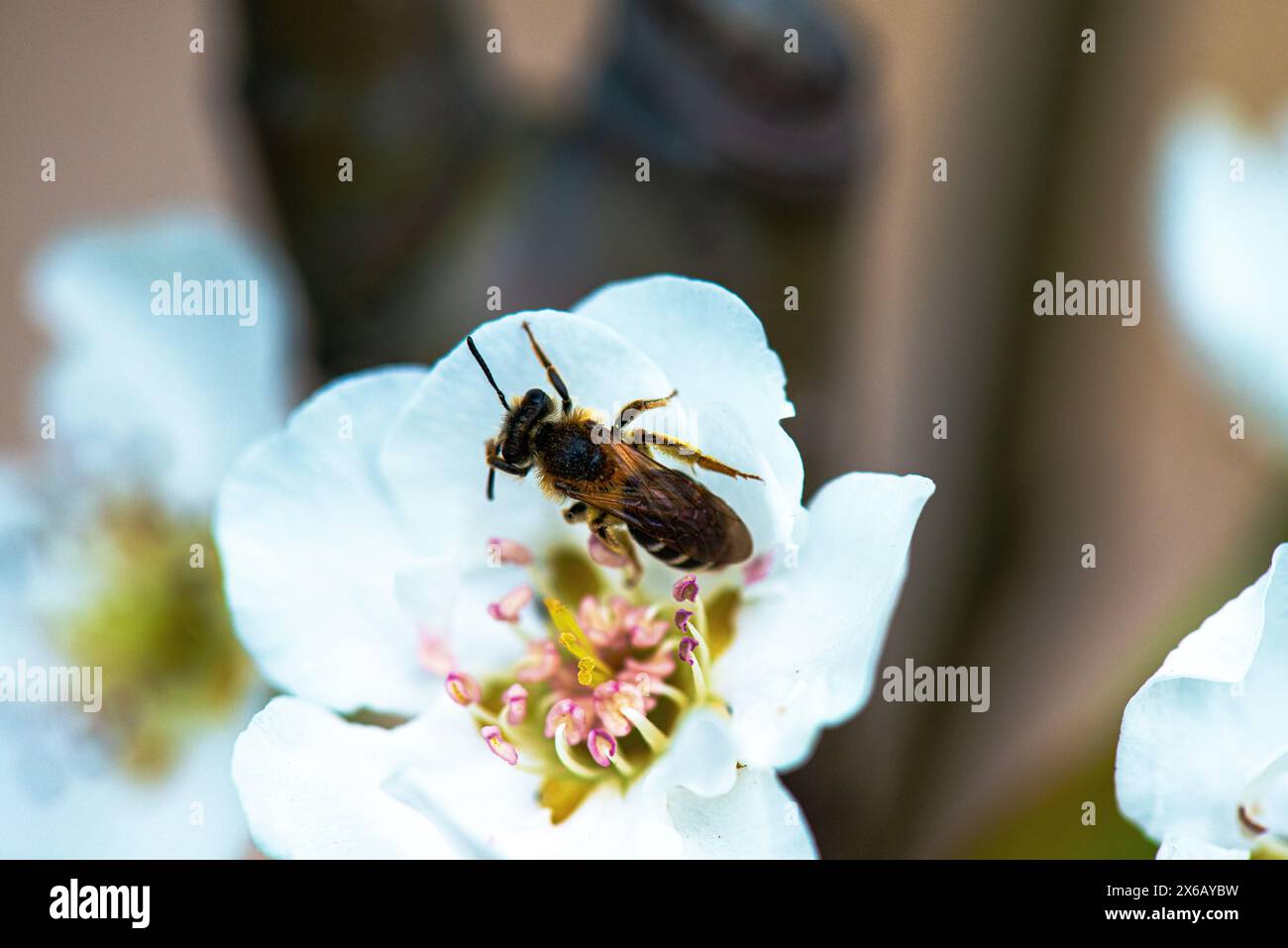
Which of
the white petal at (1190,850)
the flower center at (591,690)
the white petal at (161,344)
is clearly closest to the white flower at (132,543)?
the white petal at (161,344)

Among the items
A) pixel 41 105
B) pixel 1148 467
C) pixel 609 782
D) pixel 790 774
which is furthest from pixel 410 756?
pixel 41 105

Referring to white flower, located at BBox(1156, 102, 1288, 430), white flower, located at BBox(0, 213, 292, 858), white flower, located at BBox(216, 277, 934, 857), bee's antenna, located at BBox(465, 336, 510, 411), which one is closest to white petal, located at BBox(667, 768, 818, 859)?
white flower, located at BBox(216, 277, 934, 857)

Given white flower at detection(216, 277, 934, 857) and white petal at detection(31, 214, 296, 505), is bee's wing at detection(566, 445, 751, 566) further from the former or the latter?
white petal at detection(31, 214, 296, 505)

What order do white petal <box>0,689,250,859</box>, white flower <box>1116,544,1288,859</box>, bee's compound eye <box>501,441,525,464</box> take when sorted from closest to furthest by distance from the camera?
1. white flower <box>1116,544,1288,859</box>
2. bee's compound eye <box>501,441,525,464</box>
3. white petal <box>0,689,250,859</box>

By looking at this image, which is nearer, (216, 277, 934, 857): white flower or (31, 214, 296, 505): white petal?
(216, 277, 934, 857): white flower

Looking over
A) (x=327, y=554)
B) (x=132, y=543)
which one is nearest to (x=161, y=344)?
(x=132, y=543)

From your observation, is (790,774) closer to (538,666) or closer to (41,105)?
(538,666)

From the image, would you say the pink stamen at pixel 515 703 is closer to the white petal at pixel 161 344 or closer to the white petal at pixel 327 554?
the white petal at pixel 327 554

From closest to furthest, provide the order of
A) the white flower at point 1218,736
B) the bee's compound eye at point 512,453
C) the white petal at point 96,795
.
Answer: the white flower at point 1218,736
the bee's compound eye at point 512,453
the white petal at point 96,795
